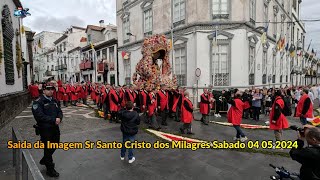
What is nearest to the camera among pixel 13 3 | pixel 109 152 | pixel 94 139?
pixel 109 152

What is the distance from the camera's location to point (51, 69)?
5462 centimetres

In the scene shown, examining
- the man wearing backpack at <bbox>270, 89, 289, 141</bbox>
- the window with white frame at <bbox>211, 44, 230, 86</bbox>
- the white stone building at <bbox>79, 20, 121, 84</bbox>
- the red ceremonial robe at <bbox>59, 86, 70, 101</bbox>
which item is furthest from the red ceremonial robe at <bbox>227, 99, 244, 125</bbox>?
the white stone building at <bbox>79, 20, 121, 84</bbox>

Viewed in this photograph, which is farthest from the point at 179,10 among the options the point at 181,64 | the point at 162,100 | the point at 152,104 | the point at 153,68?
the point at 152,104

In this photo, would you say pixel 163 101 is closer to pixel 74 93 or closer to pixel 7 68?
pixel 7 68

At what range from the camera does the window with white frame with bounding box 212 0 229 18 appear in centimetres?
1628

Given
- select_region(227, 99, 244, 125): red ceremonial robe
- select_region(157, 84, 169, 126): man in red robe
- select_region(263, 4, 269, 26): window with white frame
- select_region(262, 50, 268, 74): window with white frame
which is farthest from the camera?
select_region(262, 50, 268, 74): window with white frame

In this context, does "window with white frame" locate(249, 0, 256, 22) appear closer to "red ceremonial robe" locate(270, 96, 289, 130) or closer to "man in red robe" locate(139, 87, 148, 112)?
"man in red robe" locate(139, 87, 148, 112)

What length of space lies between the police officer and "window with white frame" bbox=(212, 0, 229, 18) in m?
13.9

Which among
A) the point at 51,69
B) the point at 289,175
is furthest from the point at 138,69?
the point at 51,69

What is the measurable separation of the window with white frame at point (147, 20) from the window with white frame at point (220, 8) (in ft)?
21.5

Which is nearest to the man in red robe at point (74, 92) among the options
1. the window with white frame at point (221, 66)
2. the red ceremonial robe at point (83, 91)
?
the red ceremonial robe at point (83, 91)

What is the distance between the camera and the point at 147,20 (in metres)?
21.3

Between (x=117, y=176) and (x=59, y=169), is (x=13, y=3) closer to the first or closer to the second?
(x=59, y=169)

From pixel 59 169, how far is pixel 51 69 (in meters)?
54.7
